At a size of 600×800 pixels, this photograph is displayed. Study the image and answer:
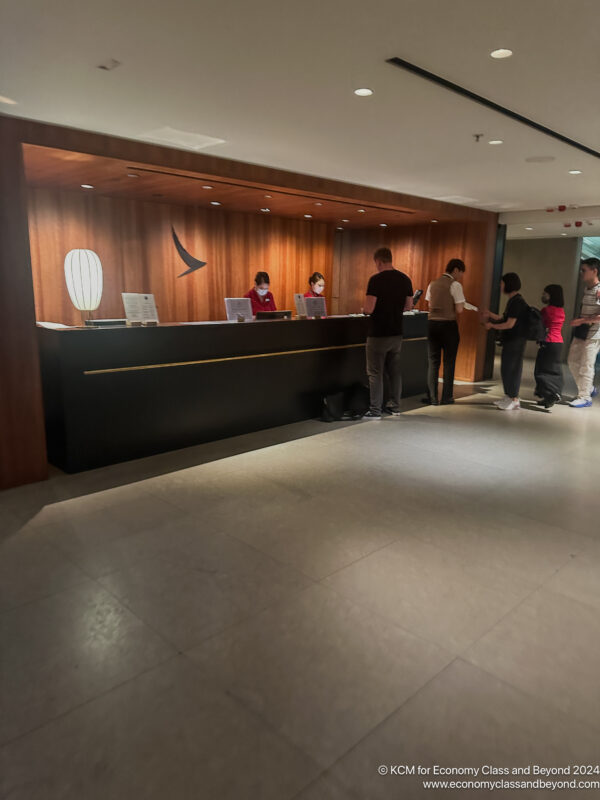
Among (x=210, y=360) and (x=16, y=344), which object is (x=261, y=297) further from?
(x=16, y=344)

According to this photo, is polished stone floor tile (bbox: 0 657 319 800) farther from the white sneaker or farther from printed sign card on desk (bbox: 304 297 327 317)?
the white sneaker

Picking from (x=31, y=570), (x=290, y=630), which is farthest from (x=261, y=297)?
(x=290, y=630)

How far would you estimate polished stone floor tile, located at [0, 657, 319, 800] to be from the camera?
1.73 m

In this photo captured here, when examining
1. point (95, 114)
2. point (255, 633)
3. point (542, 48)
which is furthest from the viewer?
point (95, 114)

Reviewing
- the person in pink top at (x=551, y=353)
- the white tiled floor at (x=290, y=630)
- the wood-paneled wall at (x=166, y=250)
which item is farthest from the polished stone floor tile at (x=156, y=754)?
the person in pink top at (x=551, y=353)

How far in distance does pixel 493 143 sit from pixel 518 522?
3191 millimetres

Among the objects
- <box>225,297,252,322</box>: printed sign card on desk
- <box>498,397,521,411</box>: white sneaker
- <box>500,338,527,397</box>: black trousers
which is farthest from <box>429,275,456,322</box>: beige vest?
<box>225,297,252,322</box>: printed sign card on desk

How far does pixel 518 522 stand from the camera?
146 inches

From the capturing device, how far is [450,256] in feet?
30.3

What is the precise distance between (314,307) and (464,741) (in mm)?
5202

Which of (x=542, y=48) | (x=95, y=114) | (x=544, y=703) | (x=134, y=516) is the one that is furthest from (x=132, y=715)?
(x=95, y=114)

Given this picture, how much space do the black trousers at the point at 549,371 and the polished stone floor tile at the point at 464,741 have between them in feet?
19.0

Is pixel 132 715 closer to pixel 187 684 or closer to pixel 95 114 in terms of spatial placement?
Result: pixel 187 684

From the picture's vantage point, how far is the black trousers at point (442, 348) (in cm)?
703
